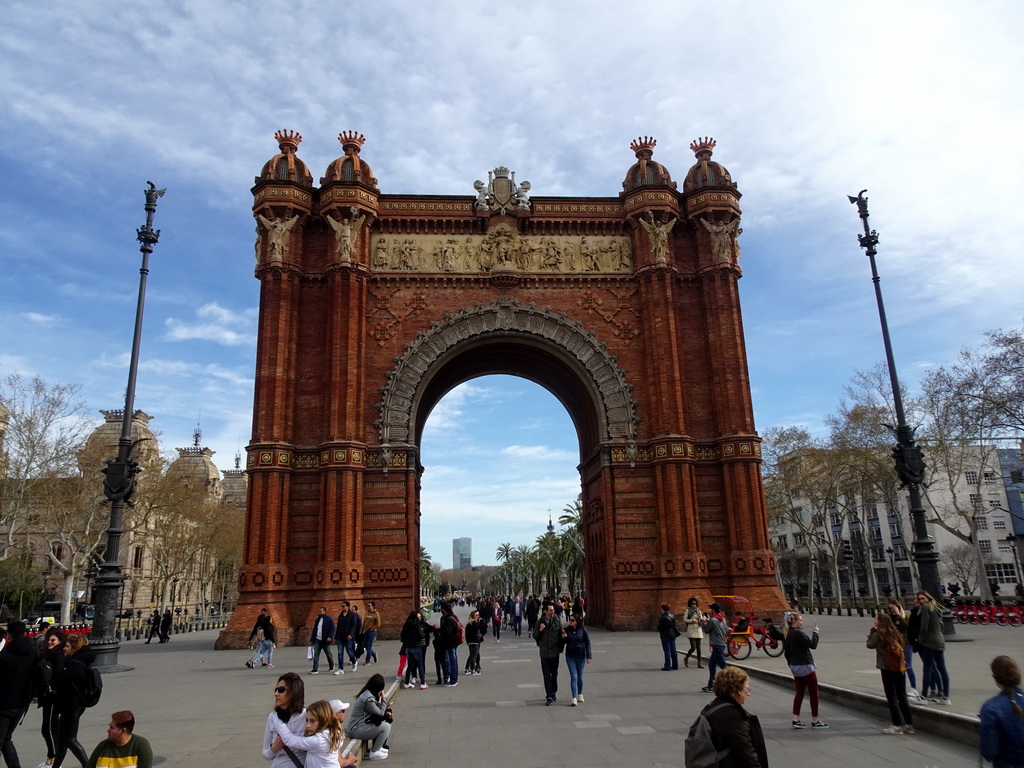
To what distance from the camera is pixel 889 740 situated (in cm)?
944

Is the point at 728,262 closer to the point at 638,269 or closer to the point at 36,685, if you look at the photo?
the point at 638,269

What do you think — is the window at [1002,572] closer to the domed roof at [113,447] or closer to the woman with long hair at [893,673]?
the woman with long hair at [893,673]

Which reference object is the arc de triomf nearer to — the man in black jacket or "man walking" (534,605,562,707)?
"man walking" (534,605,562,707)

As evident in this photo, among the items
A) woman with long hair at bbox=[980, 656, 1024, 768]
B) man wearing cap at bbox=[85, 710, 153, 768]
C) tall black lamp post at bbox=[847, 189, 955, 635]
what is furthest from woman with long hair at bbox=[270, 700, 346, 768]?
tall black lamp post at bbox=[847, 189, 955, 635]

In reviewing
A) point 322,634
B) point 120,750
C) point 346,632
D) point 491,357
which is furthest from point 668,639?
point 491,357

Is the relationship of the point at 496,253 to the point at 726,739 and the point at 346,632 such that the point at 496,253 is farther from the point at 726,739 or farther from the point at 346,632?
the point at 726,739

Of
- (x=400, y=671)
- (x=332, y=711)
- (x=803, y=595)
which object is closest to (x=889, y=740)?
(x=332, y=711)

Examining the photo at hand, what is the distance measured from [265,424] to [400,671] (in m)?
14.2

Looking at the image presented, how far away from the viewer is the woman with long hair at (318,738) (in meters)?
5.72

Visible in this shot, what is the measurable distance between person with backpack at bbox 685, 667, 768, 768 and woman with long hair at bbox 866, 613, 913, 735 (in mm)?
5719

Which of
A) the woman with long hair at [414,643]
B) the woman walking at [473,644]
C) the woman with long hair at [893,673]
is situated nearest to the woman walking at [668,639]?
the woman walking at [473,644]

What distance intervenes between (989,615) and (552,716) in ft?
83.1

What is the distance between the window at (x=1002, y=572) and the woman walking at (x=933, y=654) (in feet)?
216

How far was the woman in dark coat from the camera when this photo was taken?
494 centimetres
